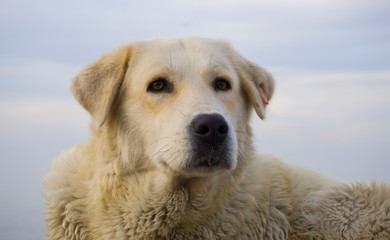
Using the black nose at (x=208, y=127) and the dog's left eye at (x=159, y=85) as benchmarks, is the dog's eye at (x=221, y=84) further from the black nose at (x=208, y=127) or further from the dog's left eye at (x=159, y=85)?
the black nose at (x=208, y=127)

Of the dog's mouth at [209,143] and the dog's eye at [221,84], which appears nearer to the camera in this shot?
the dog's mouth at [209,143]

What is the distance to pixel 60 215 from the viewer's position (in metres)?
4.99

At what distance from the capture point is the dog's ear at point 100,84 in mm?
4758

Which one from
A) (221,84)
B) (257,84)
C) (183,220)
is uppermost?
(221,84)

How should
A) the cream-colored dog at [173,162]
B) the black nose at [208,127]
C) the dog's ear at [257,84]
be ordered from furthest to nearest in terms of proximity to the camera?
1. the dog's ear at [257,84]
2. the cream-colored dog at [173,162]
3. the black nose at [208,127]

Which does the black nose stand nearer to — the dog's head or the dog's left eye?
the dog's head

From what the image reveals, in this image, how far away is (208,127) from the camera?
418cm

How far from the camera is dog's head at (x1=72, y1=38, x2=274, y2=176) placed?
4.26 m

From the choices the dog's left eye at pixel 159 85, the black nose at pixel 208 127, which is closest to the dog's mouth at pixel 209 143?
the black nose at pixel 208 127

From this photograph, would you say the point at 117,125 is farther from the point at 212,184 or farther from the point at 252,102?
the point at 252,102

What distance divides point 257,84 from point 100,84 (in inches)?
64.4

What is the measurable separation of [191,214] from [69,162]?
1388 mm

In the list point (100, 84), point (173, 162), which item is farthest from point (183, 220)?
point (100, 84)

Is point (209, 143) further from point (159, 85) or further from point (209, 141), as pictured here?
point (159, 85)
